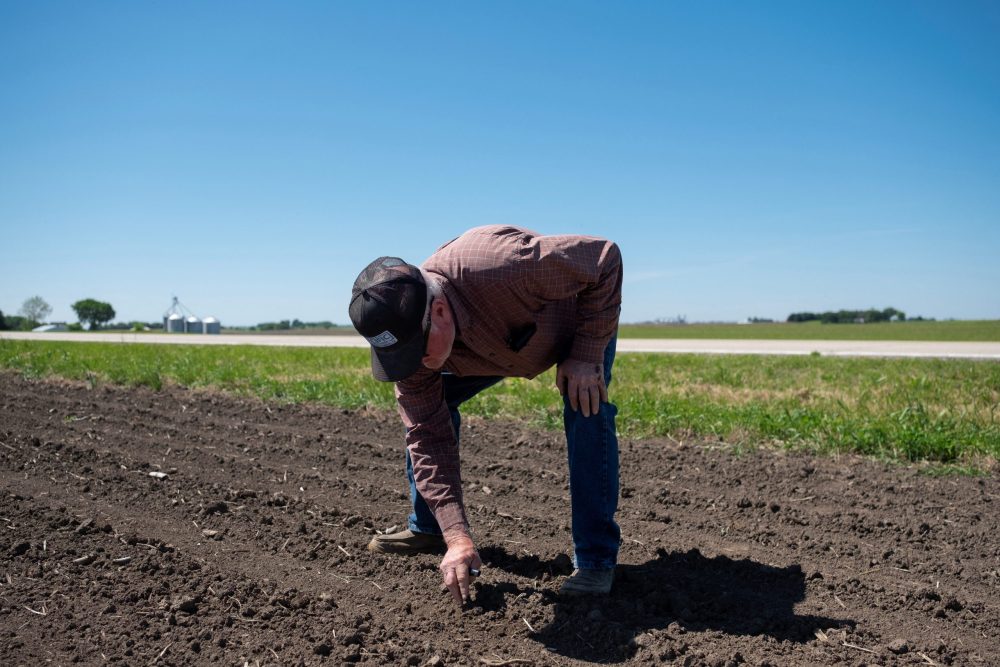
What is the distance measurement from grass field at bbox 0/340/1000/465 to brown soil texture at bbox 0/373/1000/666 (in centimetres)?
42

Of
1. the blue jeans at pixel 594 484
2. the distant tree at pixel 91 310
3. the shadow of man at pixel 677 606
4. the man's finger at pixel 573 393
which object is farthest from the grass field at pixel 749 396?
the distant tree at pixel 91 310

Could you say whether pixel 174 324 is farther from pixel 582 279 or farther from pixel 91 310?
pixel 582 279

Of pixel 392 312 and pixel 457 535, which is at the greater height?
pixel 392 312

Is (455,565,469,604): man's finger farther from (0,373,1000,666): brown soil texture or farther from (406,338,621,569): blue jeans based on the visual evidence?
(406,338,621,569): blue jeans

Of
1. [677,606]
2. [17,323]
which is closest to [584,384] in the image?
[677,606]

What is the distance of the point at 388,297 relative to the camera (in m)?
2.19

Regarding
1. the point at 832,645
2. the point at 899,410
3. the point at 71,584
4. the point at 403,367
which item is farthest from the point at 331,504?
the point at 899,410

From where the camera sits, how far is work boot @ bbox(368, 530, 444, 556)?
11.0 ft

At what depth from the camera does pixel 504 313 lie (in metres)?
2.67

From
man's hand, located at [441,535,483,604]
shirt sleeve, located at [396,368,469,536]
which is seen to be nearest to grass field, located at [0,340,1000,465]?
shirt sleeve, located at [396,368,469,536]

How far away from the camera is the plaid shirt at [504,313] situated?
2.58m

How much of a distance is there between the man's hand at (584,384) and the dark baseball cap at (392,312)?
0.67 meters

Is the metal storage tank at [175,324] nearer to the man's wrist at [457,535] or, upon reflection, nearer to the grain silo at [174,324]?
the grain silo at [174,324]

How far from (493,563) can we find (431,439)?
0.78 m
